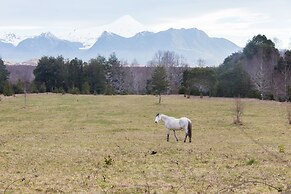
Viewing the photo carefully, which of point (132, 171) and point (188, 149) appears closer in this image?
point (132, 171)

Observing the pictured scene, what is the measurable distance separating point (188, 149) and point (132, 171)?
5.24 m

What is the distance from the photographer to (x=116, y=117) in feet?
115

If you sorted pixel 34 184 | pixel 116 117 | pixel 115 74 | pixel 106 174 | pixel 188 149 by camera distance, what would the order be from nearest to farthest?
pixel 34 184, pixel 106 174, pixel 188 149, pixel 116 117, pixel 115 74

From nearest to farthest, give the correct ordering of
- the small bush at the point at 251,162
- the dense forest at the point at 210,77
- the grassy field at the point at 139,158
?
the grassy field at the point at 139,158
the small bush at the point at 251,162
the dense forest at the point at 210,77

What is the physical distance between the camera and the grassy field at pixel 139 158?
11461 millimetres

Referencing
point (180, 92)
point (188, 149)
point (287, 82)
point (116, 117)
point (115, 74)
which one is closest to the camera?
point (188, 149)

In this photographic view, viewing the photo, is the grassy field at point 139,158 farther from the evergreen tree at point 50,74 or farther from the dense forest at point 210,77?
the evergreen tree at point 50,74

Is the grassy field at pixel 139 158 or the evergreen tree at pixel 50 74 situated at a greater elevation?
the evergreen tree at pixel 50 74

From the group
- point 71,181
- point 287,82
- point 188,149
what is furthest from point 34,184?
point 287,82

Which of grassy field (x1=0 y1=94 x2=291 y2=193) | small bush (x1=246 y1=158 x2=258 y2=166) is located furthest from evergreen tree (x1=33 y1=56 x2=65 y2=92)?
small bush (x1=246 y1=158 x2=258 y2=166)

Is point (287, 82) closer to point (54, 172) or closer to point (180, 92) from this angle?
point (180, 92)

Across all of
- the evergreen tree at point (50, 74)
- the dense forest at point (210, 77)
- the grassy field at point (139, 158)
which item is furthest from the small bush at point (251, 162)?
the evergreen tree at point (50, 74)

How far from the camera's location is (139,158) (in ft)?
53.4

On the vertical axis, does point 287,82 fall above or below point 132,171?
above
